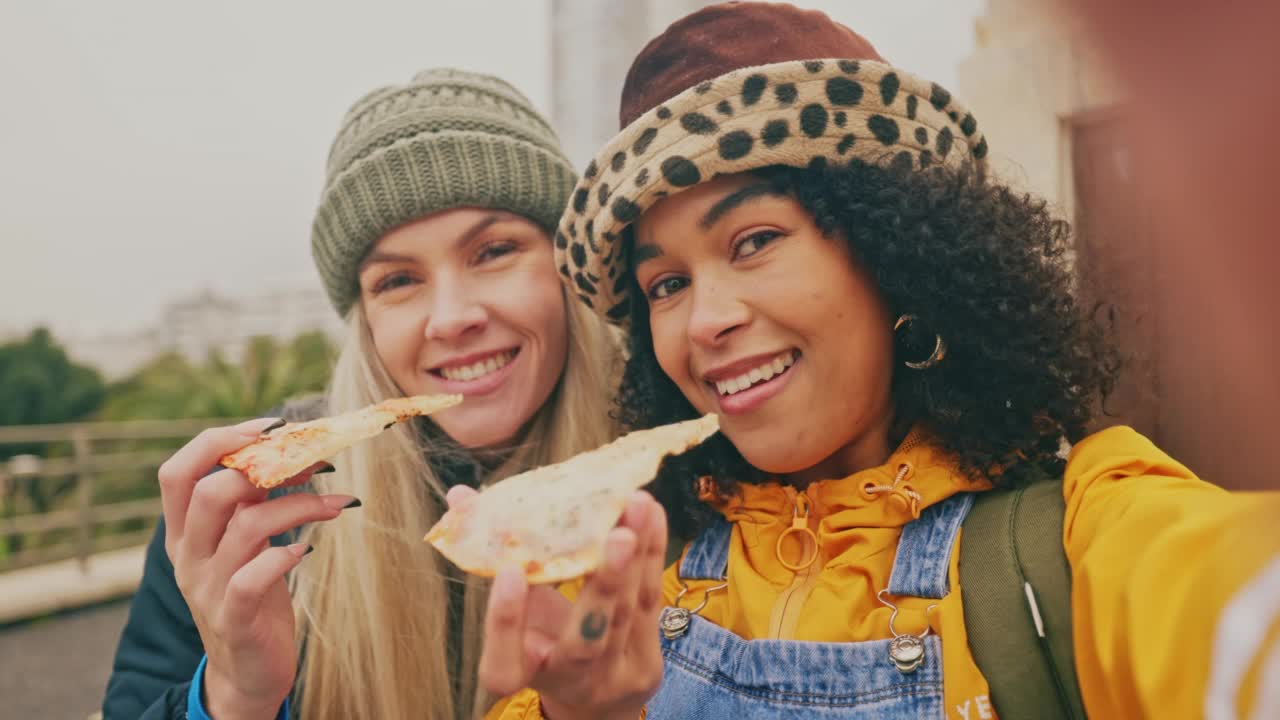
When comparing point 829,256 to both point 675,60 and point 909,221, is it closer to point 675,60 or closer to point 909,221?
point 909,221

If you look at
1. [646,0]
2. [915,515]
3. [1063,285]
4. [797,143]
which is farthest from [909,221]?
[646,0]

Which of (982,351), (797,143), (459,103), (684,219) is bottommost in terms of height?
(982,351)

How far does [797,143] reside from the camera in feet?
A: 5.39

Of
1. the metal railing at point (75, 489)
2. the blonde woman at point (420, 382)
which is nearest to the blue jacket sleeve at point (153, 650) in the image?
the blonde woman at point (420, 382)

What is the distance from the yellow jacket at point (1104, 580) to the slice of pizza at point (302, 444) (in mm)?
667

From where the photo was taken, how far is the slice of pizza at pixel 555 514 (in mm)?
1199

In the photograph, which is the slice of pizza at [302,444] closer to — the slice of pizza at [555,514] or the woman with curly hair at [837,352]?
the slice of pizza at [555,514]

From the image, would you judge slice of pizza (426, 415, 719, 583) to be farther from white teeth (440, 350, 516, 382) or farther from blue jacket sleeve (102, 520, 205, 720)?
blue jacket sleeve (102, 520, 205, 720)

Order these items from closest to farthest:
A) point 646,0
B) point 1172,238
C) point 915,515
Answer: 1. point 1172,238
2. point 915,515
3. point 646,0

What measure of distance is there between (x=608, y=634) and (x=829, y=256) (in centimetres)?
94

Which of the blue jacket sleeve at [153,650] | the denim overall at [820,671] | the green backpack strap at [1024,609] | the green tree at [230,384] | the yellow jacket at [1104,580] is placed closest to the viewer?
the yellow jacket at [1104,580]

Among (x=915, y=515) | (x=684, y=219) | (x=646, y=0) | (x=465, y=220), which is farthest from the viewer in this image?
(x=646, y=0)

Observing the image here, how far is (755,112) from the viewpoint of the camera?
1.64 meters

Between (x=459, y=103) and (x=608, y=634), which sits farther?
(x=459, y=103)
